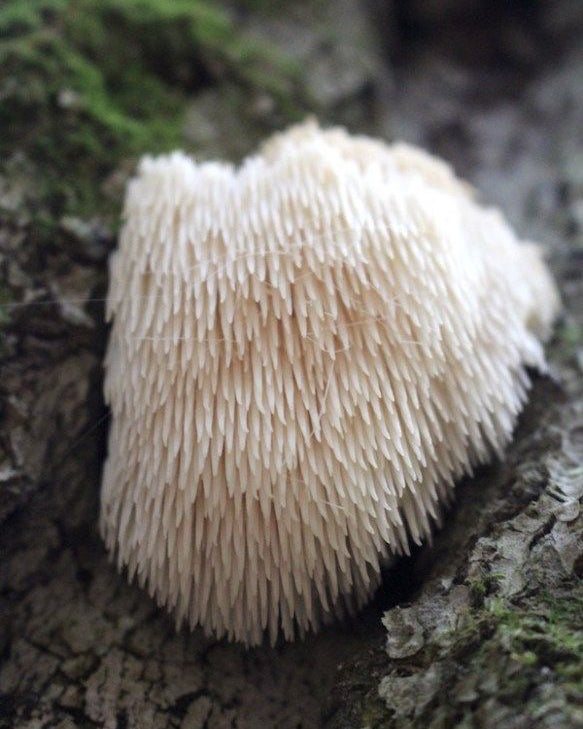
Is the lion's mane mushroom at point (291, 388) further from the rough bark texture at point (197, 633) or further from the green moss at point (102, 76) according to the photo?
the green moss at point (102, 76)

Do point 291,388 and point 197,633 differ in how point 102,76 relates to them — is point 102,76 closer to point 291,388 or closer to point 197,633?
point 291,388

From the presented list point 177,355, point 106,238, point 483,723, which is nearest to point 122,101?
point 106,238

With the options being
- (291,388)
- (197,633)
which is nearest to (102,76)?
(291,388)

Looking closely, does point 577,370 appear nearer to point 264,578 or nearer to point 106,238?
point 264,578

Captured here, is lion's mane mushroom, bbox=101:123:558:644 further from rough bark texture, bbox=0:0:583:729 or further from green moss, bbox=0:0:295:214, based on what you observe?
green moss, bbox=0:0:295:214

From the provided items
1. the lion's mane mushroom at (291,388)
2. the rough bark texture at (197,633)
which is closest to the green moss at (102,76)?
the rough bark texture at (197,633)

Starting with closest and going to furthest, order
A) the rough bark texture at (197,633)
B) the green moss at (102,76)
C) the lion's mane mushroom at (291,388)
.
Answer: the rough bark texture at (197,633) → the lion's mane mushroom at (291,388) → the green moss at (102,76)

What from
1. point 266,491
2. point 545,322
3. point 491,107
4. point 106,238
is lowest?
point 266,491
